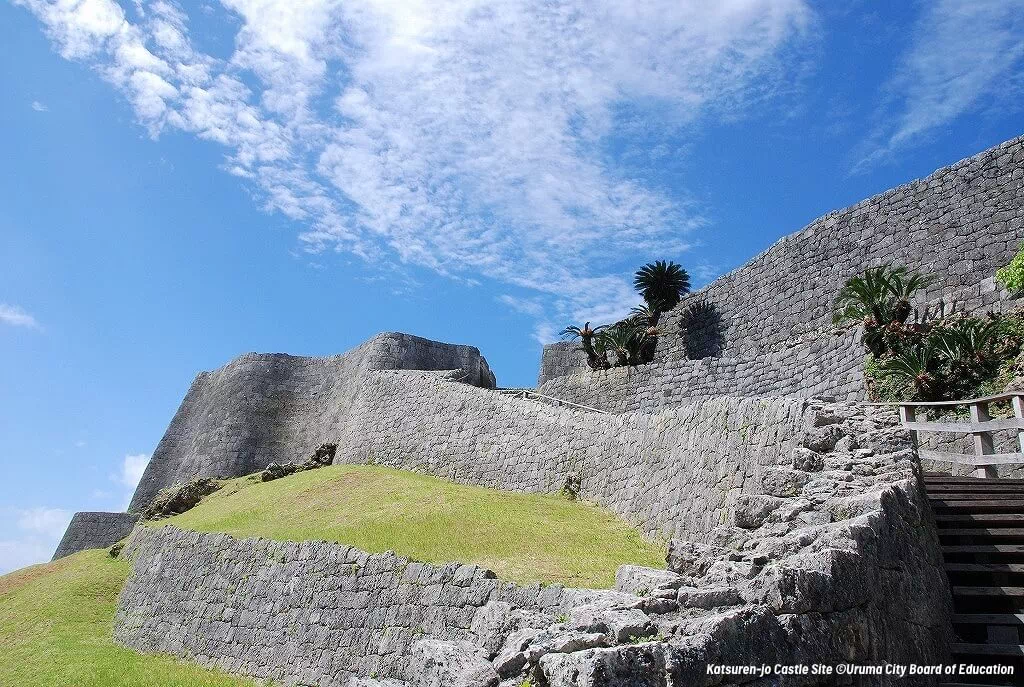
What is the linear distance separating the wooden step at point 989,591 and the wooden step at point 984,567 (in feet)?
0.75

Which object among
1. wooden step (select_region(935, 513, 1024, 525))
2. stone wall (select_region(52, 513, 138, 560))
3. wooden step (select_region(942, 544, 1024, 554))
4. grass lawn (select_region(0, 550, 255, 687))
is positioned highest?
stone wall (select_region(52, 513, 138, 560))

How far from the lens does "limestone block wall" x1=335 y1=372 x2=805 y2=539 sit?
11.5 m

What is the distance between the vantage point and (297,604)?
1398 cm

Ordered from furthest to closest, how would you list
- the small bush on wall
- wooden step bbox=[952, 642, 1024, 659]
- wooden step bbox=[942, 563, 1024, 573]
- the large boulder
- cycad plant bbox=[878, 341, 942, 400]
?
the large boulder → the small bush on wall → cycad plant bbox=[878, 341, 942, 400] → wooden step bbox=[942, 563, 1024, 573] → wooden step bbox=[952, 642, 1024, 659]

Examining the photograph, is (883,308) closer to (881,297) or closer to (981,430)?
(881,297)

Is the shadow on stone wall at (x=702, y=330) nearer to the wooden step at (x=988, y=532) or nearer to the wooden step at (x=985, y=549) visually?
the wooden step at (x=988, y=532)

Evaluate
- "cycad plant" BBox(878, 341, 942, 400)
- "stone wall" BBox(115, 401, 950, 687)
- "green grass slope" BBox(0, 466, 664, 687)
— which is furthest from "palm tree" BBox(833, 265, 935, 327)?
"green grass slope" BBox(0, 466, 664, 687)

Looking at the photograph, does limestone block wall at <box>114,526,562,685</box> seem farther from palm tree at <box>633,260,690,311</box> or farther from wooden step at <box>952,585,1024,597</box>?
palm tree at <box>633,260,690,311</box>

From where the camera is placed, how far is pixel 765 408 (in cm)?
1150

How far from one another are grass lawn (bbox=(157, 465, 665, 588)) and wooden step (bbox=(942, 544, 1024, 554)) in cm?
379

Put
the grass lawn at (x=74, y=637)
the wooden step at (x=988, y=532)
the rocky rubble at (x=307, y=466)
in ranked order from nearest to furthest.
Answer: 1. the wooden step at (x=988, y=532)
2. the grass lawn at (x=74, y=637)
3. the rocky rubble at (x=307, y=466)

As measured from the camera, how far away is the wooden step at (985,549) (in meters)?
8.09

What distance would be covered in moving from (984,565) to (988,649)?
1514 mm

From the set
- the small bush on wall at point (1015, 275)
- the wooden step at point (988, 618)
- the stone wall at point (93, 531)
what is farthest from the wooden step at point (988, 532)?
the stone wall at point (93, 531)
